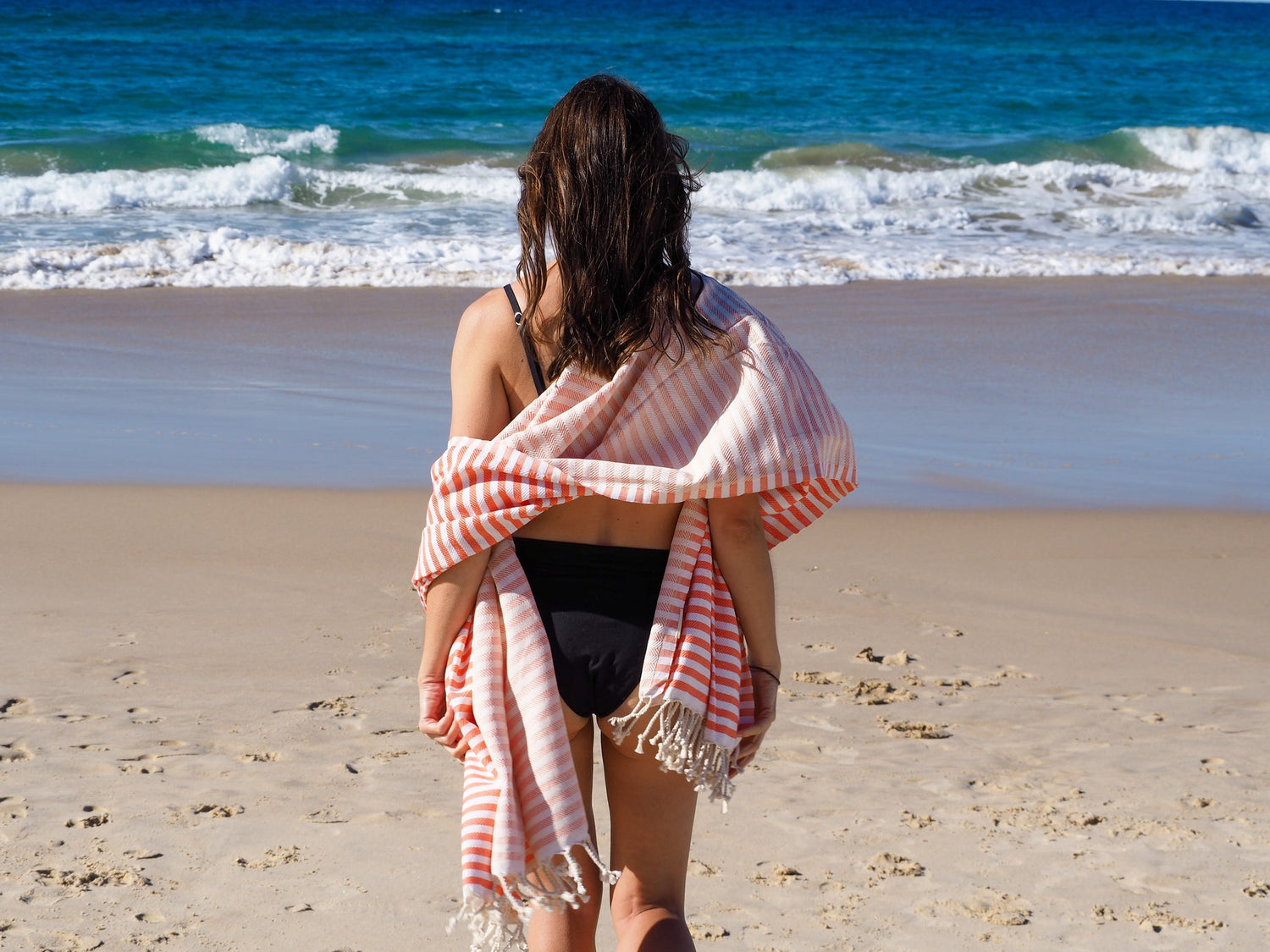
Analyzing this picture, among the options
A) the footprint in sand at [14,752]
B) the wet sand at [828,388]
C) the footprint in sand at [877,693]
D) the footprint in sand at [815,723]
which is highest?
the wet sand at [828,388]

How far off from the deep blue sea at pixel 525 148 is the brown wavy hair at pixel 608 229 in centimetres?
957

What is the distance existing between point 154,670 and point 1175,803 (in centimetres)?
308

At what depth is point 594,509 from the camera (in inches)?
74.9

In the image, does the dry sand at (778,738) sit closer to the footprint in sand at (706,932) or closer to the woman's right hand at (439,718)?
the footprint in sand at (706,932)

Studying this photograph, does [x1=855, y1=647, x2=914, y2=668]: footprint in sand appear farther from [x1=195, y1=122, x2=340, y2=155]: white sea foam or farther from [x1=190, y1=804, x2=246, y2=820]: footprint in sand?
[x1=195, y1=122, x2=340, y2=155]: white sea foam

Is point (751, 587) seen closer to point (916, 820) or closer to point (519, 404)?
point (519, 404)

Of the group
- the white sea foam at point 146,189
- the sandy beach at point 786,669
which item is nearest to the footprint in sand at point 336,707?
the sandy beach at point 786,669

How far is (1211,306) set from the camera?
10414 millimetres

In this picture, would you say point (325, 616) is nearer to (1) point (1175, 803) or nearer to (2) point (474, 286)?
(1) point (1175, 803)

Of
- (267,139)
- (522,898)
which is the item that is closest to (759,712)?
(522,898)

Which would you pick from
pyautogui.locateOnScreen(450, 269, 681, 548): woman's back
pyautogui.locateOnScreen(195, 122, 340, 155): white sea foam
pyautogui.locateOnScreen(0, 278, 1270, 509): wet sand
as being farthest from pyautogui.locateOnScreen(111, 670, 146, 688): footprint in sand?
pyautogui.locateOnScreen(195, 122, 340, 155): white sea foam

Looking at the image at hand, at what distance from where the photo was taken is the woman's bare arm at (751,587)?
1.92 meters

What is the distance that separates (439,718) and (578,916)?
393mm

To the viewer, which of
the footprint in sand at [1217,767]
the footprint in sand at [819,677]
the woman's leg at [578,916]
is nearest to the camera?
the woman's leg at [578,916]
